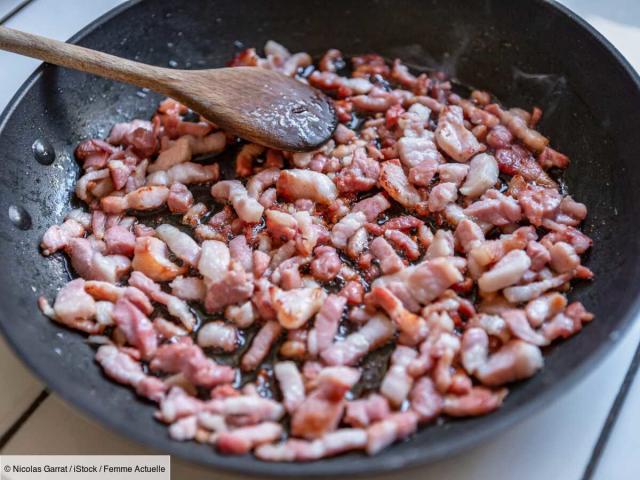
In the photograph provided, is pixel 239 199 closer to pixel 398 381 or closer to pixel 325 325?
pixel 325 325

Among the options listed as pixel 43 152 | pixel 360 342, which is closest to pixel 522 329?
pixel 360 342

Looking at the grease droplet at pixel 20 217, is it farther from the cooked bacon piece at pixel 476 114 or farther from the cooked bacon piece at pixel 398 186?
the cooked bacon piece at pixel 476 114

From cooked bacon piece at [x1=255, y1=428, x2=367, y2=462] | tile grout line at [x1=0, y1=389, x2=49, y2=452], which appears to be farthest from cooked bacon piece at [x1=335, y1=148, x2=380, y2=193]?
tile grout line at [x1=0, y1=389, x2=49, y2=452]

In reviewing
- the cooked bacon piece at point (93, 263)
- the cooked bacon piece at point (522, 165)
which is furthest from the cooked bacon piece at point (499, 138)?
the cooked bacon piece at point (93, 263)

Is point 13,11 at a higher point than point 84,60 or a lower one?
lower

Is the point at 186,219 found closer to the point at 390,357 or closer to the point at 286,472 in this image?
the point at 390,357

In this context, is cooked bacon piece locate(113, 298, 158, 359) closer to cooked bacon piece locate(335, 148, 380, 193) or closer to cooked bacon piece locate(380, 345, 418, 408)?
cooked bacon piece locate(380, 345, 418, 408)

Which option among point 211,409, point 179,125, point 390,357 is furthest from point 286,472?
point 179,125
